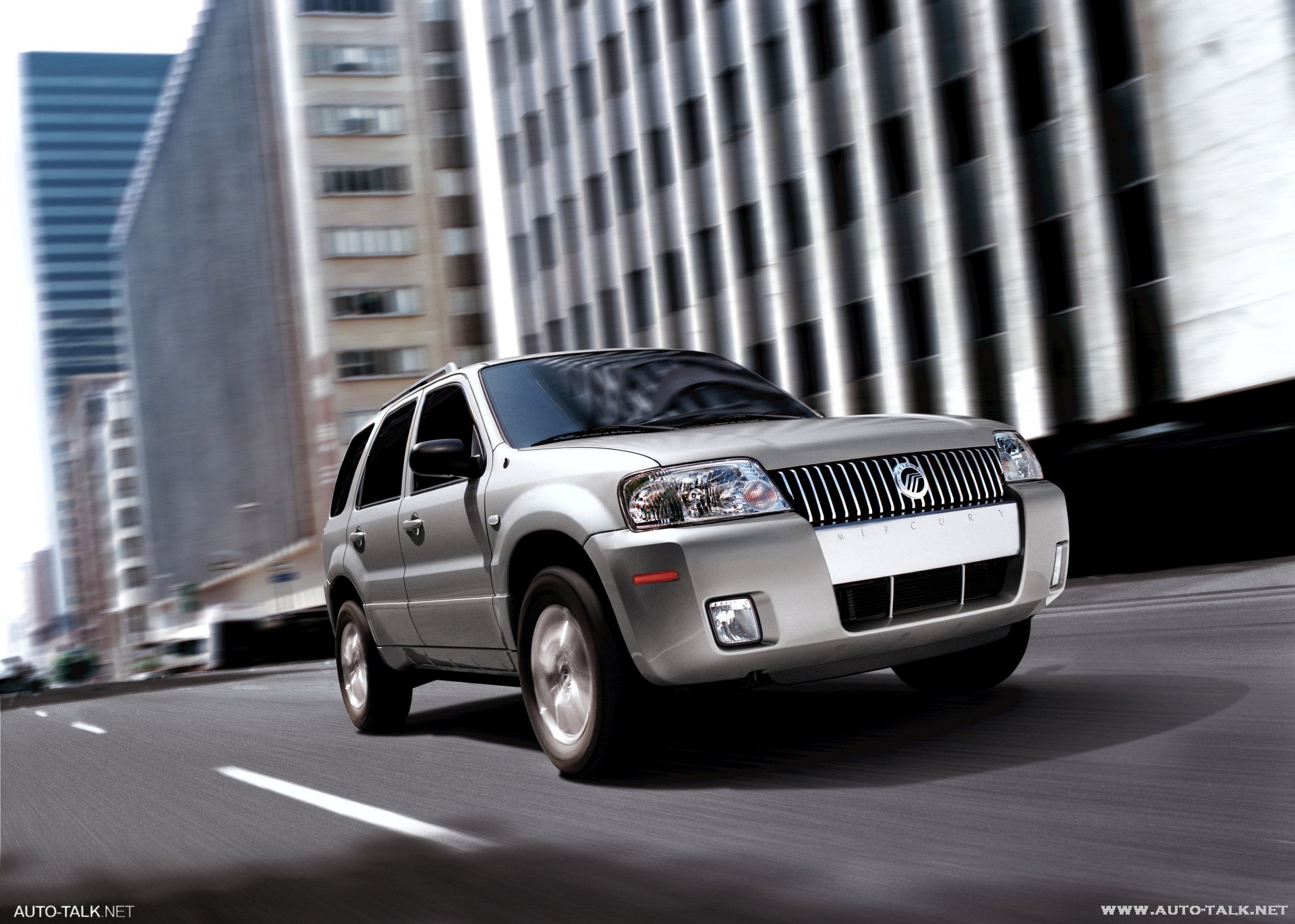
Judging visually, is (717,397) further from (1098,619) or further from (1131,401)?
(1131,401)

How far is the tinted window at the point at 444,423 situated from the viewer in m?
6.64

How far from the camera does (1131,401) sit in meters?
23.0

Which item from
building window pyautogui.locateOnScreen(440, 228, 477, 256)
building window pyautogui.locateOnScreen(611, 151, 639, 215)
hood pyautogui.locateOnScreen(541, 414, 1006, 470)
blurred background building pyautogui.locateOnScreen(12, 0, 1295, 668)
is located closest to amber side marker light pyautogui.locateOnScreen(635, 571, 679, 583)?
hood pyautogui.locateOnScreen(541, 414, 1006, 470)

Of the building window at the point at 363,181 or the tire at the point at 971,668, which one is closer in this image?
the tire at the point at 971,668

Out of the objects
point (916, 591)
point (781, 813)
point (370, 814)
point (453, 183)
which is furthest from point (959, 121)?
point (453, 183)

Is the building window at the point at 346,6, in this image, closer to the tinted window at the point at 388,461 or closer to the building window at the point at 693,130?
the building window at the point at 693,130

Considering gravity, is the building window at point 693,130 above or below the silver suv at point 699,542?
above

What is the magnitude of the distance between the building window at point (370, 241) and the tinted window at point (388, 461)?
215 feet

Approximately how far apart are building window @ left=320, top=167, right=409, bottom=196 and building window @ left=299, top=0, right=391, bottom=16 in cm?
823

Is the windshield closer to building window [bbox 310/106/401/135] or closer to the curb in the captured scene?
the curb

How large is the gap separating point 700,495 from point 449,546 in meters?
1.88

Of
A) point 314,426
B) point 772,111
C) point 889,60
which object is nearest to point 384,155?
point 314,426

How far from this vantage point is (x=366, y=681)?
8.13m

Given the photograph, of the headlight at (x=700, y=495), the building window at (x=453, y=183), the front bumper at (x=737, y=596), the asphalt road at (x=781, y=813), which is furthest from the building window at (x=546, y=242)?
the front bumper at (x=737, y=596)
